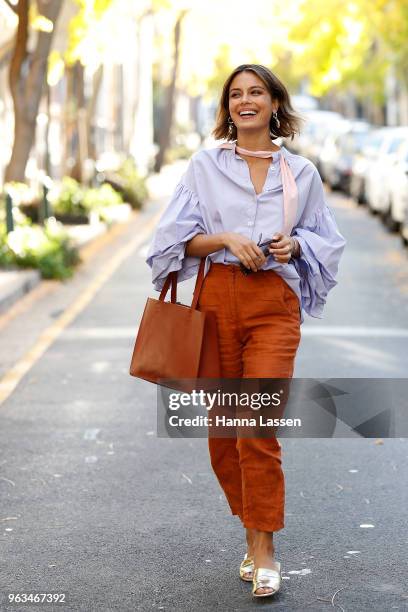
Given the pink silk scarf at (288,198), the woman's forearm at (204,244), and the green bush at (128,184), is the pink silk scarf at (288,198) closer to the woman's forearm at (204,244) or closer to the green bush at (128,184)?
the woman's forearm at (204,244)

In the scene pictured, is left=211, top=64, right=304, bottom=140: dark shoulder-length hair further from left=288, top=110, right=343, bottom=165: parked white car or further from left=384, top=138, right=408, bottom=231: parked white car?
left=288, top=110, right=343, bottom=165: parked white car

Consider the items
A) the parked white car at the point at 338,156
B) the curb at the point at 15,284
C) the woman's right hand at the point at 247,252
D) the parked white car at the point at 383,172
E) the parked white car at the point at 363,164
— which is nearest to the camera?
the woman's right hand at the point at 247,252

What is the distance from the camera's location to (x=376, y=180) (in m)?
23.9

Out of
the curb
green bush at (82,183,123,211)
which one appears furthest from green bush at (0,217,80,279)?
green bush at (82,183,123,211)

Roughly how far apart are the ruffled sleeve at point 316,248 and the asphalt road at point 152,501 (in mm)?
1067

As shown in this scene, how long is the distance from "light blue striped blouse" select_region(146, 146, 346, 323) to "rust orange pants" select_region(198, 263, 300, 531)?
0.21 ft

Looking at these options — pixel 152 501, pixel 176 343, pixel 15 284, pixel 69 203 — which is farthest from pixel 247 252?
pixel 69 203

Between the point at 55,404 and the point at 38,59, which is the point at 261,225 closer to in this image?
the point at 55,404

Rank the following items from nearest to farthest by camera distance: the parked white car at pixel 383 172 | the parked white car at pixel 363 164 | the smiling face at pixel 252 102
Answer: the smiling face at pixel 252 102
the parked white car at pixel 383 172
the parked white car at pixel 363 164

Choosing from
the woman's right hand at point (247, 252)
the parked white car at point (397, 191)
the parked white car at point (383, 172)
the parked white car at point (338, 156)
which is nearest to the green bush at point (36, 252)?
the parked white car at point (397, 191)

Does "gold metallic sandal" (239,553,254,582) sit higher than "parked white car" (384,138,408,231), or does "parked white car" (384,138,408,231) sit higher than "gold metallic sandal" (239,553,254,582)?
"gold metallic sandal" (239,553,254,582)

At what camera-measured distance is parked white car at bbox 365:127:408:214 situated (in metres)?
22.7

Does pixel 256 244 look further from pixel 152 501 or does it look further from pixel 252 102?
pixel 152 501

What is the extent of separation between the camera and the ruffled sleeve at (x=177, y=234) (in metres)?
4.94
